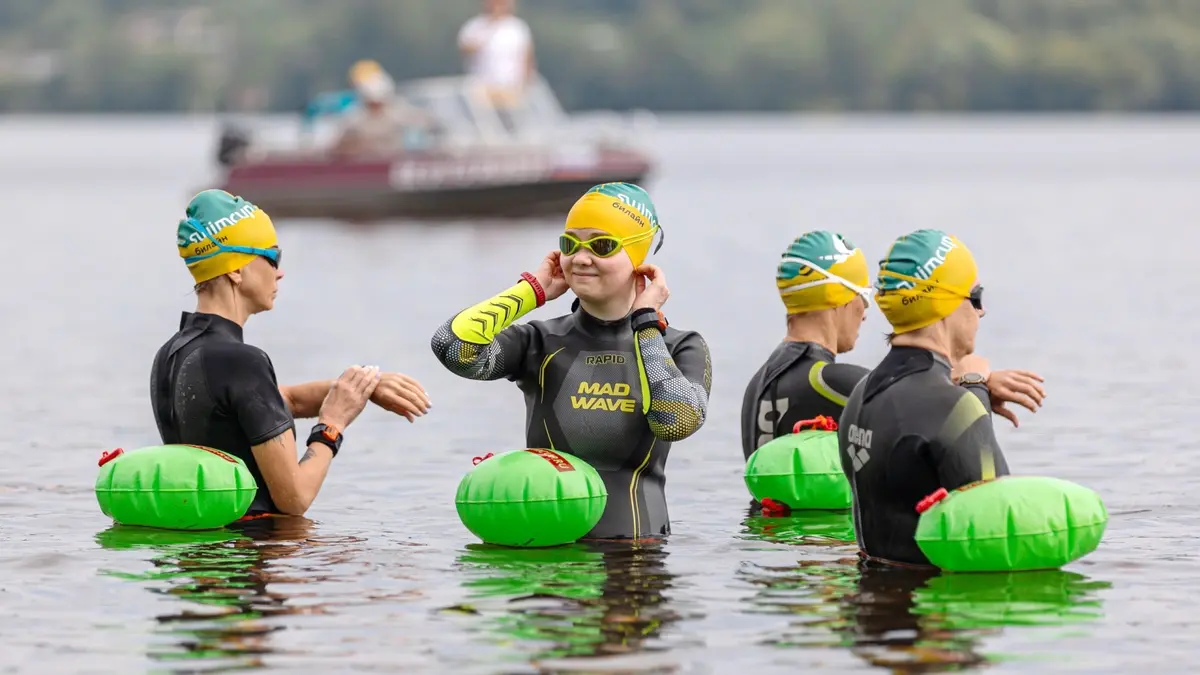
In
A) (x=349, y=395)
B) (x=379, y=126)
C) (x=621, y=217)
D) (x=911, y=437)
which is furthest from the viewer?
(x=379, y=126)

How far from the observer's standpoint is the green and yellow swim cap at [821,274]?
1346 centimetres

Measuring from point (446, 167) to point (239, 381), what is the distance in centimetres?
5483

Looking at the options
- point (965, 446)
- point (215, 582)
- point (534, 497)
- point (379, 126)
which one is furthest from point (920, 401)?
point (379, 126)

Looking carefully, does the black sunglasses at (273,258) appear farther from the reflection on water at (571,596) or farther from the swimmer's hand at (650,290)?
the swimmer's hand at (650,290)

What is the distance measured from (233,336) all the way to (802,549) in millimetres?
3585

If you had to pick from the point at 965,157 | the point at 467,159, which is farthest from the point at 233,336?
the point at 965,157

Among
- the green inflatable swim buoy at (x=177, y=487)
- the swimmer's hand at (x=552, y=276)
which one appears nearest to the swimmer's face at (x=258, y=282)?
the green inflatable swim buoy at (x=177, y=487)

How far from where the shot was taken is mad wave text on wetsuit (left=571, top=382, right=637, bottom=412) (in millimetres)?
11883

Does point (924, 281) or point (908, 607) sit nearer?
point (908, 607)

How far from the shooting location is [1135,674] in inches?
384

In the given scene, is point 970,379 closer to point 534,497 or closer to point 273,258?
point 534,497

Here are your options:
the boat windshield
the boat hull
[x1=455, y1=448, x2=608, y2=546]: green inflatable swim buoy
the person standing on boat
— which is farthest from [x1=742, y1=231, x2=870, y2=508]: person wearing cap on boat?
the boat windshield

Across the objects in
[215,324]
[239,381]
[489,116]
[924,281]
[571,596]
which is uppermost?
[489,116]

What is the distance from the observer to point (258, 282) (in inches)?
495
